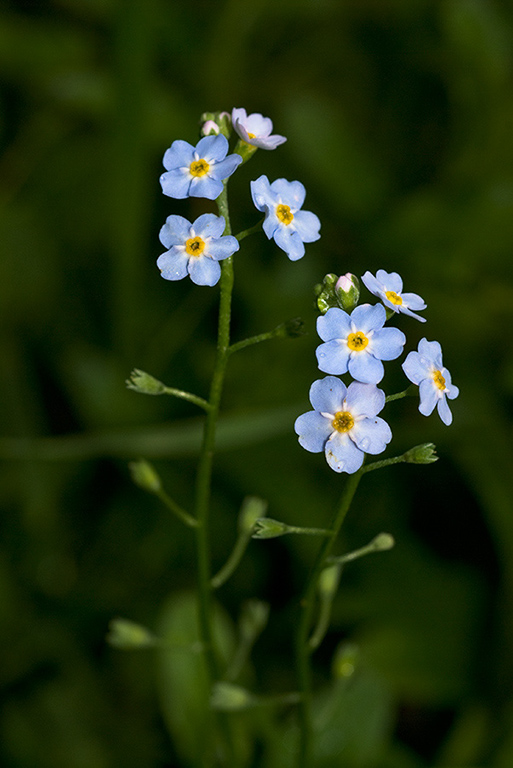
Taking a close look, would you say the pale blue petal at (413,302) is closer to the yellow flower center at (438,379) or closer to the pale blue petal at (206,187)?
the yellow flower center at (438,379)

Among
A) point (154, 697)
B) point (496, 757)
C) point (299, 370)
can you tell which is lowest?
point (154, 697)

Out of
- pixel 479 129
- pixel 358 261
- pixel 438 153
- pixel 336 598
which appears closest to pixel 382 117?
pixel 438 153

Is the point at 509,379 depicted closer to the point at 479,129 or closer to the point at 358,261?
the point at 358,261

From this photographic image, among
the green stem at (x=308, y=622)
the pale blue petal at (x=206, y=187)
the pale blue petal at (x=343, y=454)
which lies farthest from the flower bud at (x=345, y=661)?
the pale blue petal at (x=206, y=187)

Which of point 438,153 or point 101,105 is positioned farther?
point 438,153

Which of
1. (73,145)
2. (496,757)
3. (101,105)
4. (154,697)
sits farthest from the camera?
(73,145)

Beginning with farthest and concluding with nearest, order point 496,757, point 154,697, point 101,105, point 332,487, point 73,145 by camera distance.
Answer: point 73,145 → point 101,105 → point 332,487 → point 154,697 → point 496,757

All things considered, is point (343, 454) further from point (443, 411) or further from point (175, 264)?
point (175, 264)
